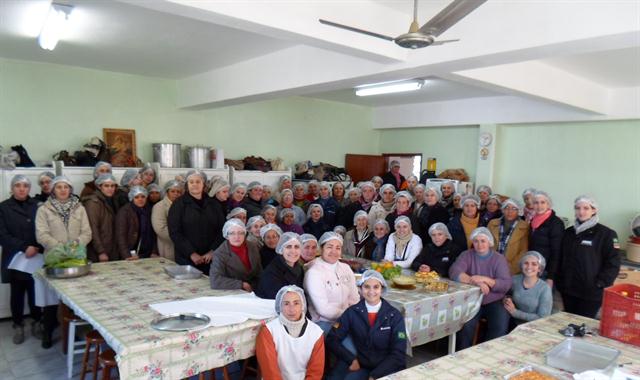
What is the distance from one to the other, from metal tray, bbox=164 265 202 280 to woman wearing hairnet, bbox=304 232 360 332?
3.35 ft

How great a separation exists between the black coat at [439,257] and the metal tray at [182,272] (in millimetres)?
2065

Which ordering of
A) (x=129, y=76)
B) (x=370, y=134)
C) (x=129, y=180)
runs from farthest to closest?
(x=370, y=134) → (x=129, y=76) → (x=129, y=180)

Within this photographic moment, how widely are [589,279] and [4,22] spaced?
5.62 m

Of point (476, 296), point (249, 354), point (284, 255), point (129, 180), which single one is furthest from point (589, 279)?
point (129, 180)

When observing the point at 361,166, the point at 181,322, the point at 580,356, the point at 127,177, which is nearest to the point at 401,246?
the point at 580,356

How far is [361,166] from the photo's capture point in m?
9.29

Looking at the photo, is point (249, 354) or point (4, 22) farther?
point (4, 22)

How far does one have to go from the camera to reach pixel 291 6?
9.85ft

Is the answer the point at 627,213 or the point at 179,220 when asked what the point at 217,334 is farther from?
the point at 627,213

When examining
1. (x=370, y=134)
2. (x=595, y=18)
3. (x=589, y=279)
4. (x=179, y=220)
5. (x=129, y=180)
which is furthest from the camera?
(x=370, y=134)

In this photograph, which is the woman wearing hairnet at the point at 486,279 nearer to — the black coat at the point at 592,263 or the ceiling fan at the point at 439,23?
the black coat at the point at 592,263

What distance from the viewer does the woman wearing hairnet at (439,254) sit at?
423cm

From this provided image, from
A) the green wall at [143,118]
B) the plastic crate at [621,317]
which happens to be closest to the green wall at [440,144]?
the green wall at [143,118]

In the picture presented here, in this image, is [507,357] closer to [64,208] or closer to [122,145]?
[64,208]
